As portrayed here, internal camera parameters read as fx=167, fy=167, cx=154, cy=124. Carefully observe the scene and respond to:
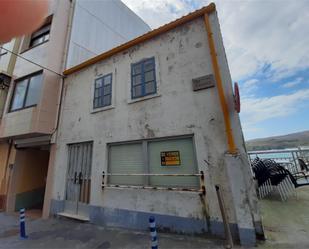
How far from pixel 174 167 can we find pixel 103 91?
12.6ft

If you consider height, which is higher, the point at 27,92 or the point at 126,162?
the point at 27,92

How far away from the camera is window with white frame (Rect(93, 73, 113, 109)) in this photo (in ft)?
19.8

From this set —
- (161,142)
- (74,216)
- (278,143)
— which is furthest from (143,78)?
(278,143)

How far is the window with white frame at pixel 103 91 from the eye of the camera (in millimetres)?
6046

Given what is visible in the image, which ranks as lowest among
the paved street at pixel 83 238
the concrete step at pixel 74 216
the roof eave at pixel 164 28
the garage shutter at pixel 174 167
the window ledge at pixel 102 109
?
the paved street at pixel 83 238

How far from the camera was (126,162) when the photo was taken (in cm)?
522

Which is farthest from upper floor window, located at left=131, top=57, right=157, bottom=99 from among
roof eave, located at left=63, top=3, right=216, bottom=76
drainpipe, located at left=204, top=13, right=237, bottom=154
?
drainpipe, located at left=204, top=13, right=237, bottom=154

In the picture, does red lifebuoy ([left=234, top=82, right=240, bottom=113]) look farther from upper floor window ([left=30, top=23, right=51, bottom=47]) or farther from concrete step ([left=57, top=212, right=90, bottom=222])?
upper floor window ([left=30, top=23, right=51, bottom=47])

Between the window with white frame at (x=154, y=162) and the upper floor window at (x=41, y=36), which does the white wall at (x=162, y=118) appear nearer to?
the window with white frame at (x=154, y=162)

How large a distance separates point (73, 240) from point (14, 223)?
3487 millimetres

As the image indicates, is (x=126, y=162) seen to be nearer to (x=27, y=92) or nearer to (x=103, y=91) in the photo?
(x=103, y=91)

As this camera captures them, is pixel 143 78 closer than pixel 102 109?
Yes

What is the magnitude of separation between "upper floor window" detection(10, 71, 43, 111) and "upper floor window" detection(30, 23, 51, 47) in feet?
6.03

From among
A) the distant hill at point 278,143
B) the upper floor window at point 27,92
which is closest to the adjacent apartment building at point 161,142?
the upper floor window at point 27,92
